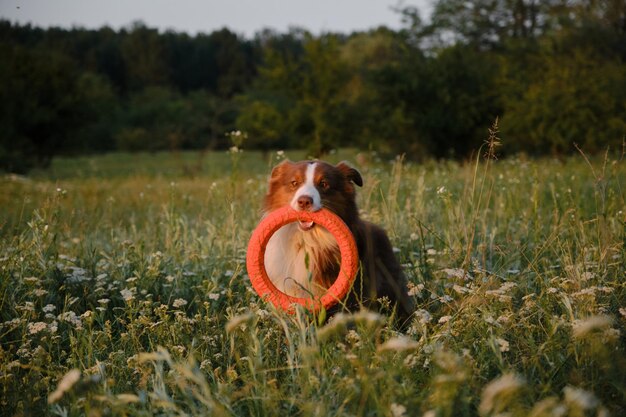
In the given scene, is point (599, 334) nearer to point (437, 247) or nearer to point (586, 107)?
point (437, 247)

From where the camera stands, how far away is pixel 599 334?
2611 mm

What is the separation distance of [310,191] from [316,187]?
0.18 meters

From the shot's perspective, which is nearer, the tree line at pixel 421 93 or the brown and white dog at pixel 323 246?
the brown and white dog at pixel 323 246

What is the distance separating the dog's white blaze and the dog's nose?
0.07 feet

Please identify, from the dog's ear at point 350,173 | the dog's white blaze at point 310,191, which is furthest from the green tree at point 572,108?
the dog's white blaze at point 310,191

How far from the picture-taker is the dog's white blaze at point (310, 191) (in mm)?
3783

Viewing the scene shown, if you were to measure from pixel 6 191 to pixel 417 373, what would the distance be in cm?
1149

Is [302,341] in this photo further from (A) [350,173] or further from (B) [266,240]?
(A) [350,173]

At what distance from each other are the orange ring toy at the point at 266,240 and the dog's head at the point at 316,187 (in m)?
0.10

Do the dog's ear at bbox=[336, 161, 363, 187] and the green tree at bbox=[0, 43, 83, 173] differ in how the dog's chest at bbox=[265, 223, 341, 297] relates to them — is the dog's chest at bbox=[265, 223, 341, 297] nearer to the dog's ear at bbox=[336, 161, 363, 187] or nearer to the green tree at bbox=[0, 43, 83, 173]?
the dog's ear at bbox=[336, 161, 363, 187]

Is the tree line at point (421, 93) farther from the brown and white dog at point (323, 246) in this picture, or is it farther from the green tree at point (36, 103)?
the brown and white dog at point (323, 246)

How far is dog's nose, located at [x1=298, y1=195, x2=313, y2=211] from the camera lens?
3.75m

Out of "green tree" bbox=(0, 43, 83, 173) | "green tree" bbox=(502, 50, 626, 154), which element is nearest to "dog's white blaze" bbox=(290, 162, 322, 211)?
"green tree" bbox=(502, 50, 626, 154)

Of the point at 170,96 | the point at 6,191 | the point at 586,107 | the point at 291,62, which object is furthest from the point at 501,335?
the point at 170,96
